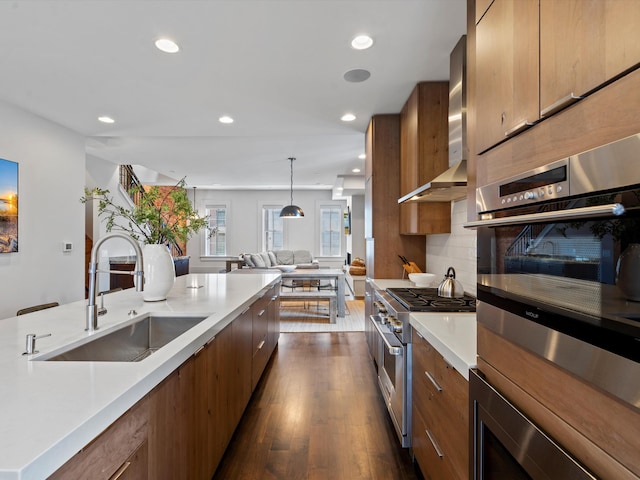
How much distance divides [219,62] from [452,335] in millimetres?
2408

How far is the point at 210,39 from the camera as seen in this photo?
221 centimetres

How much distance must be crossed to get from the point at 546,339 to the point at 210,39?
2441 millimetres

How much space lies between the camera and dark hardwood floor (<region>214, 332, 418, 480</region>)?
1898mm

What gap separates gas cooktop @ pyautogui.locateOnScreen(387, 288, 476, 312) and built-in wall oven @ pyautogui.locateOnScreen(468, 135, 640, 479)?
99 centimetres

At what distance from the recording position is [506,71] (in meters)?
0.93

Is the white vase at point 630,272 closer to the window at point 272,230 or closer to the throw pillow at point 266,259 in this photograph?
the throw pillow at point 266,259

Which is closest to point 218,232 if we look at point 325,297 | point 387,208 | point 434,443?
point 325,297

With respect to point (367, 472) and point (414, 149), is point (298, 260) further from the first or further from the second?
point (367, 472)

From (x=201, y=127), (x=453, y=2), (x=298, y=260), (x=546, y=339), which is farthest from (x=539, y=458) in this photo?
(x=298, y=260)

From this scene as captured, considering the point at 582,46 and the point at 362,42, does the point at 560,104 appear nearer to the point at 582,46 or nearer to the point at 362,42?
the point at 582,46

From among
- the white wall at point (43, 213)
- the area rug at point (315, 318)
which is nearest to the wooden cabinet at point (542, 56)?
the area rug at point (315, 318)

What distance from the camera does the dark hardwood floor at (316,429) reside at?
190 centimetres

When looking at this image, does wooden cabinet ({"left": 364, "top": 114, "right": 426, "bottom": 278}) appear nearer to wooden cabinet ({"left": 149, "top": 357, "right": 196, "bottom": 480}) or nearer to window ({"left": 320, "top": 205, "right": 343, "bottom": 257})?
wooden cabinet ({"left": 149, "top": 357, "right": 196, "bottom": 480})

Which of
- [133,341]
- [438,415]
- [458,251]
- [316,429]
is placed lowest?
[316,429]
